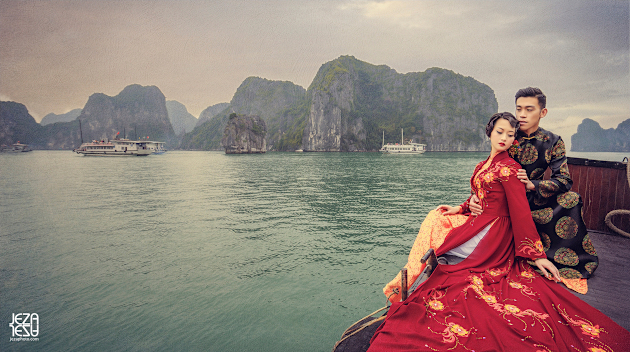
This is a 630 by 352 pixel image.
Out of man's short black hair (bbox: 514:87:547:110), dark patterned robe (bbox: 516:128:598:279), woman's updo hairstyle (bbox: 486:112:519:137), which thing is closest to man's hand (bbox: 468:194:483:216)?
dark patterned robe (bbox: 516:128:598:279)

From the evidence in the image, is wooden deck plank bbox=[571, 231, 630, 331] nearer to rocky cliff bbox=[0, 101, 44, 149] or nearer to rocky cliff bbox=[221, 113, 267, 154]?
rocky cliff bbox=[0, 101, 44, 149]

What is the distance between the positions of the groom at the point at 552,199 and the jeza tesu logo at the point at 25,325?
965cm

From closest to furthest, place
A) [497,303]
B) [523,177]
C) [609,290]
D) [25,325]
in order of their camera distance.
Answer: [497,303] < [523,177] < [609,290] < [25,325]

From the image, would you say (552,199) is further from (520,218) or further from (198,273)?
(198,273)

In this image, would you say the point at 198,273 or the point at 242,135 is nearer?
the point at 198,273

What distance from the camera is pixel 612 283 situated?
12.1 feet

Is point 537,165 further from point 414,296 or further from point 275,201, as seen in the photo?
point 275,201

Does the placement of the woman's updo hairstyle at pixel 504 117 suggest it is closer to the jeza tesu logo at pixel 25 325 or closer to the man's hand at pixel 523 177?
the man's hand at pixel 523 177

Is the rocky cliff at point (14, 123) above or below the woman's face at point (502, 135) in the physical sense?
above

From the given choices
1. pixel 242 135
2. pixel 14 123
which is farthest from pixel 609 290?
pixel 14 123

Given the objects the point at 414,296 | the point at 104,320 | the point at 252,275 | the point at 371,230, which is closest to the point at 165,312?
the point at 104,320

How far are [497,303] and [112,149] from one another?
407 feet

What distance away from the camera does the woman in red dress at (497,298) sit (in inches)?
92.0

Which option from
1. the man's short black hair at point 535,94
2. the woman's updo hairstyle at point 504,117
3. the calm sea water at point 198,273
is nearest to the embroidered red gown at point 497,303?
the woman's updo hairstyle at point 504,117
